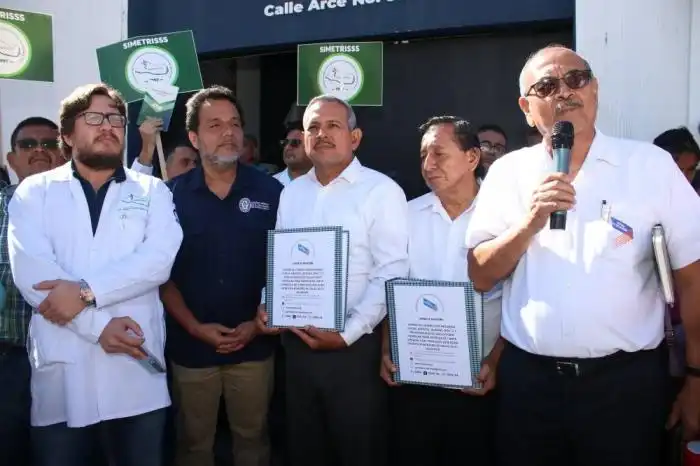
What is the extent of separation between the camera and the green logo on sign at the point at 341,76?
438 cm

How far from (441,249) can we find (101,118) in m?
1.57

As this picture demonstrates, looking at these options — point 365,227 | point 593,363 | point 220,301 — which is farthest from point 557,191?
point 220,301

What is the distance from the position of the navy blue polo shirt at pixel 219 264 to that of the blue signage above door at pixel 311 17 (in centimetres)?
245

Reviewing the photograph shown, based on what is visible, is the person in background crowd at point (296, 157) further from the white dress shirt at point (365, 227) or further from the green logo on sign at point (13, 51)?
the green logo on sign at point (13, 51)

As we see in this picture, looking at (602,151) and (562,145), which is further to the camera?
(602,151)

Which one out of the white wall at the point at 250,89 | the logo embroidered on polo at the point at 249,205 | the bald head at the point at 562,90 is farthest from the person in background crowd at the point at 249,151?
the bald head at the point at 562,90

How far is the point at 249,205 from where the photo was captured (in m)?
3.30

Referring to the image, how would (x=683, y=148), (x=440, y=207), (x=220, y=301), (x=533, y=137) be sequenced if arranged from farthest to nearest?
(x=533, y=137)
(x=683, y=148)
(x=220, y=301)
(x=440, y=207)

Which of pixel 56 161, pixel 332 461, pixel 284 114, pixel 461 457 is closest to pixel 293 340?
pixel 332 461

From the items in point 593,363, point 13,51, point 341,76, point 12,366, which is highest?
point 13,51

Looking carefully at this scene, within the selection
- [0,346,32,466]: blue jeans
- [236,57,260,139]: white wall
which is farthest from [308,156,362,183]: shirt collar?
[236,57,260,139]: white wall

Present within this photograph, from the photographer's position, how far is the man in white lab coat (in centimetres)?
255

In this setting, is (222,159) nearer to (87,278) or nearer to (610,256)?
(87,278)

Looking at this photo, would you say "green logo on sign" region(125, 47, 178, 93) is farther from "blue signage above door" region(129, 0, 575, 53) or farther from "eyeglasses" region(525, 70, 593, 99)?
"eyeglasses" region(525, 70, 593, 99)
